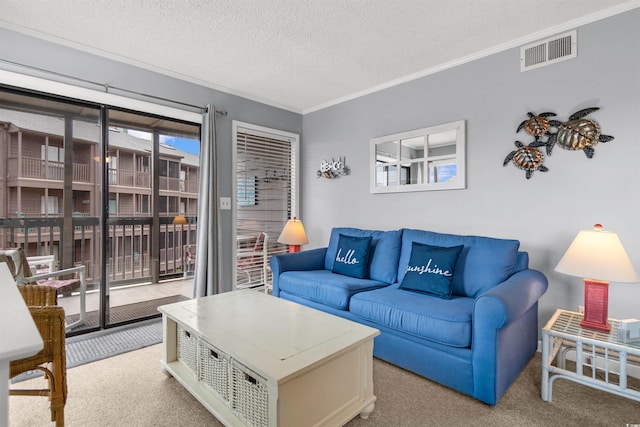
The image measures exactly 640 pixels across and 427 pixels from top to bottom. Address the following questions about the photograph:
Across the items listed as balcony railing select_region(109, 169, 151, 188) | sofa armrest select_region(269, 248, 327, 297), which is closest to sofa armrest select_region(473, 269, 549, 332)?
sofa armrest select_region(269, 248, 327, 297)

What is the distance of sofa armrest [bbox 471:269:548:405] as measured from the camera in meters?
1.73

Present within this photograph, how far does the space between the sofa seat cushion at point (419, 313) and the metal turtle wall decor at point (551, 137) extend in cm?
119

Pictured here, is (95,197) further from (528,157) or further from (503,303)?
(528,157)

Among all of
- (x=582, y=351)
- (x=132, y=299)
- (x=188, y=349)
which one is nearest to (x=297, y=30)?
(x=188, y=349)

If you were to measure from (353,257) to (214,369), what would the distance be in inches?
64.6

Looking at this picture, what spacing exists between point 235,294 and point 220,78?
2.27 m

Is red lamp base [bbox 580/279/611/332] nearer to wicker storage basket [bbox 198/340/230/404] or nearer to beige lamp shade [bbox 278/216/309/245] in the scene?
wicker storage basket [bbox 198/340/230/404]

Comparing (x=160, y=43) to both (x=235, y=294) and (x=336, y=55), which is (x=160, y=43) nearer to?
(x=336, y=55)

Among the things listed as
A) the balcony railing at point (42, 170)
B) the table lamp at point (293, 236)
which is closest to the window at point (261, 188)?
the table lamp at point (293, 236)

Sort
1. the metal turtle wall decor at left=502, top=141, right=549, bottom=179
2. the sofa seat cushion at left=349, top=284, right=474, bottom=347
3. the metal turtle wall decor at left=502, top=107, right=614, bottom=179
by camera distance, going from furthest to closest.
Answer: the metal turtle wall decor at left=502, top=141, right=549, bottom=179
the metal turtle wall decor at left=502, top=107, right=614, bottom=179
the sofa seat cushion at left=349, top=284, right=474, bottom=347

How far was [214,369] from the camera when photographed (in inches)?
68.6

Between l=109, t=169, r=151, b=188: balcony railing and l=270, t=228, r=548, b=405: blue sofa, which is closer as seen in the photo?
l=270, t=228, r=548, b=405: blue sofa

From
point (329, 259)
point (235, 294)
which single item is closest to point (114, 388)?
point (235, 294)

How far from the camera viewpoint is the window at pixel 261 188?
391cm
